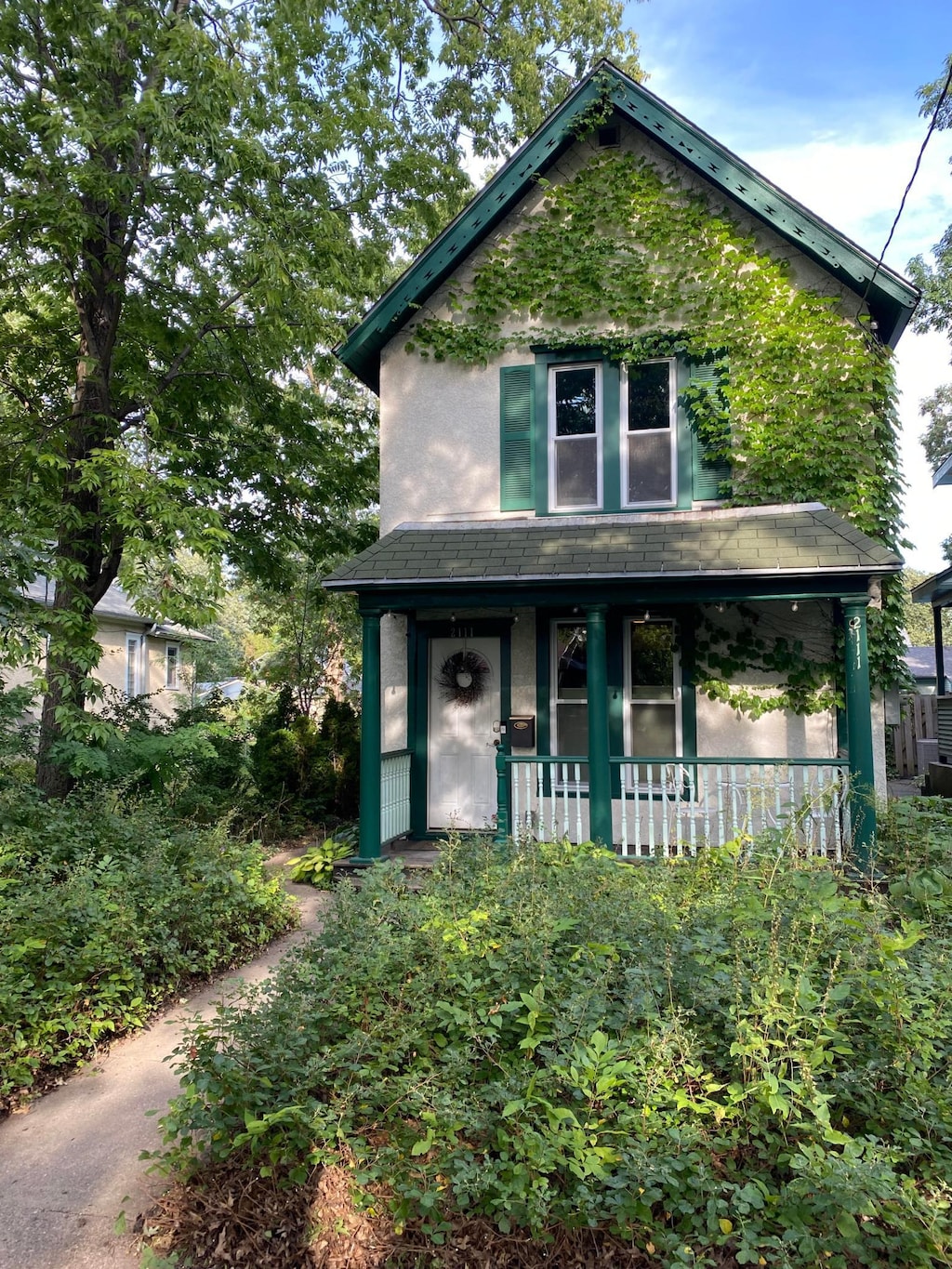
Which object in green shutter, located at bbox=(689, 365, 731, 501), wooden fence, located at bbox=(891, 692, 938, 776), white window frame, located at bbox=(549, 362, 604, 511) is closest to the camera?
green shutter, located at bbox=(689, 365, 731, 501)

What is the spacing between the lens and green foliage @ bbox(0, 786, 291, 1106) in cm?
423

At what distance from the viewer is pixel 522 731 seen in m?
8.57

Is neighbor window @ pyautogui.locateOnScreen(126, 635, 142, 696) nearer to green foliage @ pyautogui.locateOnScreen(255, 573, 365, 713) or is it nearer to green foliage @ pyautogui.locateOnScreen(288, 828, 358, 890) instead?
green foliage @ pyautogui.locateOnScreen(255, 573, 365, 713)

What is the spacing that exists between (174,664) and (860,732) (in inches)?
902

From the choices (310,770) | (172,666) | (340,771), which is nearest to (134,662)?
(172,666)

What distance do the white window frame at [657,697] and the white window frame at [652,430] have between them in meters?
1.32

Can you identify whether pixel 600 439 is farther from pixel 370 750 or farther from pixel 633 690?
pixel 370 750

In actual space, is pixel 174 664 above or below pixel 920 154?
below

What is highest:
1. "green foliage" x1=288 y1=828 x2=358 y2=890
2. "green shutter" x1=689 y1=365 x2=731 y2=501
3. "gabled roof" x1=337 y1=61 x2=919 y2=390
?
"gabled roof" x1=337 y1=61 x2=919 y2=390

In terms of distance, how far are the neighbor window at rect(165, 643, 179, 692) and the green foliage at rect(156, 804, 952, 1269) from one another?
2261 cm

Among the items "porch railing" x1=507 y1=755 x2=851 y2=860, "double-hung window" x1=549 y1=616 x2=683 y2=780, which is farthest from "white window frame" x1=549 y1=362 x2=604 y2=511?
"porch railing" x1=507 y1=755 x2=851 y2=860

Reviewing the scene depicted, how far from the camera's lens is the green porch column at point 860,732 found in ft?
21.4

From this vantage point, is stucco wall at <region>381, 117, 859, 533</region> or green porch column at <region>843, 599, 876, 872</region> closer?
green porch column at <region>843, 599, 876, 872</region>

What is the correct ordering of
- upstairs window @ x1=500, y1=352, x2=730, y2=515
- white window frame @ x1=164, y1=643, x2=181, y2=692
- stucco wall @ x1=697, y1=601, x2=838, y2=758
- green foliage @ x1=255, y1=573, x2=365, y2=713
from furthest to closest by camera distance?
white window frame @ x1=164, y1=643, x2=181, y2=692, green foliage @ x1=255, y1=573, x2=365, y2=713, upstairs window @ x1=500, y1=352, x2=730, y2=515, stucco wall @ x1=697, y1=601, x2=838, y2=758
